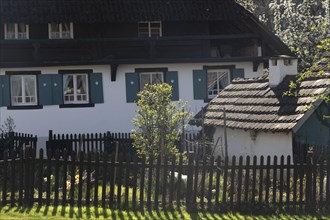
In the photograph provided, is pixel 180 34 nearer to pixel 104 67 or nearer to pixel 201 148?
pixel 104 67

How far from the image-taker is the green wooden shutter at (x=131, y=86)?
92.2ft

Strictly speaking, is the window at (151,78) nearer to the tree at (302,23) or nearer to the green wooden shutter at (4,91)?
the green wooden shutter at (4,91)

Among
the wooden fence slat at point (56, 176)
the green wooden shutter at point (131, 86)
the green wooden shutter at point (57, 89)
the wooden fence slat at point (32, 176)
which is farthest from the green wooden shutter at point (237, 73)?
the wooden fence slat at point (32, 176)

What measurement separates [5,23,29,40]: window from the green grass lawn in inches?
647

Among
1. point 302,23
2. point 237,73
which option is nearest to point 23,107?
point 237,73

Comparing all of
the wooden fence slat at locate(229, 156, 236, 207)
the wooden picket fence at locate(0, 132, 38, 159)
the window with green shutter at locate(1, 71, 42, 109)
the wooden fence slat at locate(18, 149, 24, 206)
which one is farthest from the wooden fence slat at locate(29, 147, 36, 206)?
the window with green shutter at locate(1, 71, 42, 109)

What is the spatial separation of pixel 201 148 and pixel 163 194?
736 cm

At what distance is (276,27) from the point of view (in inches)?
1427

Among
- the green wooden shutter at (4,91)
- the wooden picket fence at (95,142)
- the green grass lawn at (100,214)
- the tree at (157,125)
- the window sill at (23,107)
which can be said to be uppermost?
the green wooden shutter at (4,91)

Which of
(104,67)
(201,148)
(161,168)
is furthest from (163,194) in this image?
(104,67)

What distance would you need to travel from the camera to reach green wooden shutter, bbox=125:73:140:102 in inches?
1107

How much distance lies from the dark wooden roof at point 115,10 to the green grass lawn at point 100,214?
15.5 m

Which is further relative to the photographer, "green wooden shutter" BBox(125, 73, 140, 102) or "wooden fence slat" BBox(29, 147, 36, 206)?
"green wooden shutter" BBox(125, 73, 140, 102)

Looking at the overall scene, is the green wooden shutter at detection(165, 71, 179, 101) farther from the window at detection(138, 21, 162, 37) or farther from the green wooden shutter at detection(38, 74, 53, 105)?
the green wooden shutter at detection(38, 74, 53, 105)
